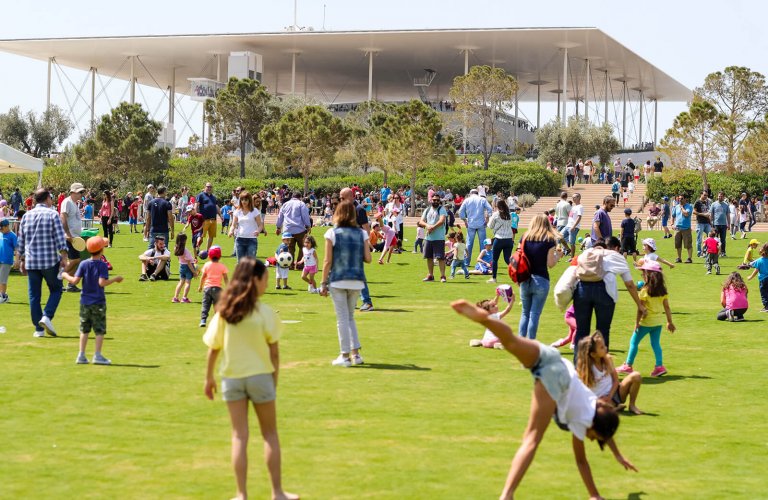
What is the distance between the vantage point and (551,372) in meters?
6.50

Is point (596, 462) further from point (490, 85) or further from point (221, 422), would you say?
point (490, 85)

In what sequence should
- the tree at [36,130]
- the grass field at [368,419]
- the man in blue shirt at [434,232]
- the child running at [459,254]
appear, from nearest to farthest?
the grass field at [368,419], the man in blue shirt at [434,232], the child running at [459,254], the tree at [36,130]

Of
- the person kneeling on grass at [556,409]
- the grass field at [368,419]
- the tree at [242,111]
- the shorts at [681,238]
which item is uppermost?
the tree at [242,111]

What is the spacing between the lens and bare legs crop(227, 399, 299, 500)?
6.48 meters

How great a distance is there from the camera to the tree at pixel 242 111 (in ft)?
212

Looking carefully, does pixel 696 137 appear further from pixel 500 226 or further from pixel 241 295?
pixel 241 295

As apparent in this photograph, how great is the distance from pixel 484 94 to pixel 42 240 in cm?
5179

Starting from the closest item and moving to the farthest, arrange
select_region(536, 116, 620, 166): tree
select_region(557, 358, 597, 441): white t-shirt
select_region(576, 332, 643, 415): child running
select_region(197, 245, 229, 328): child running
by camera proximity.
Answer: select_region(557, 358, 597, 441): white t-shirt, select_region(576, 332, 643, 415): child running, select_region(197, 245, 229, 328): child running, select_region(536, 116, 620, 166): tree

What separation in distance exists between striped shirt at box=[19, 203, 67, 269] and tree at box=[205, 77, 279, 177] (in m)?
51.4

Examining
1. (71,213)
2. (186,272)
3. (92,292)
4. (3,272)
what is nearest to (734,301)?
(186,272)

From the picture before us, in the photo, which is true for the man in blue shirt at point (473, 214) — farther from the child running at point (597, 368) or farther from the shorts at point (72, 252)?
the child running at point (597, 368)

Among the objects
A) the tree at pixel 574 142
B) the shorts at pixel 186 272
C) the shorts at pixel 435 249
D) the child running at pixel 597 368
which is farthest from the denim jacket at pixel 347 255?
the tree at pixel 574 142

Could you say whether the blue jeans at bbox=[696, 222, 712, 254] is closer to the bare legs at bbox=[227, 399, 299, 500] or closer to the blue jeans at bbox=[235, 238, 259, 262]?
the blue jeans at bbox=[235, 238, 259, 262]

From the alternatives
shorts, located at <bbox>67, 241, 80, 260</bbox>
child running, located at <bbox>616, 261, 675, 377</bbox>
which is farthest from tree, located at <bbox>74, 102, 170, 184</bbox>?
child running, located at <bbox>616, 261, 675, 377</bbox>
